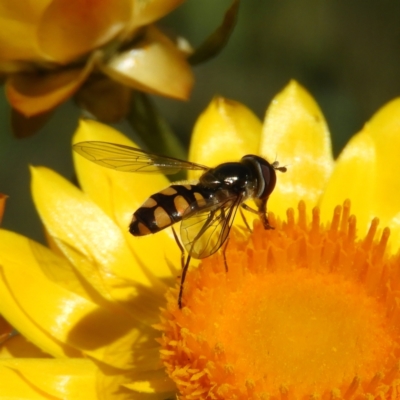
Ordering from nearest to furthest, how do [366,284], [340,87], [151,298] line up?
[366,284] < [151,298] < [340,87]

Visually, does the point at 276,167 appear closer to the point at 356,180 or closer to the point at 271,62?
the point at 356,180

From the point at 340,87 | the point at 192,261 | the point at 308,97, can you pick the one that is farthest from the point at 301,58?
the point at 192,261

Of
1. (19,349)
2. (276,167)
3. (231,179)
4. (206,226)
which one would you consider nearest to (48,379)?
(19,349)

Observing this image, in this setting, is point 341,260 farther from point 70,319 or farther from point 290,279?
point 70,319

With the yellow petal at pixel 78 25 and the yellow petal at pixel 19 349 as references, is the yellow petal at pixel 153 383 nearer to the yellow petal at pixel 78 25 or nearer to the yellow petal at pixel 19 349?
the yellow petal at pixel 19 349

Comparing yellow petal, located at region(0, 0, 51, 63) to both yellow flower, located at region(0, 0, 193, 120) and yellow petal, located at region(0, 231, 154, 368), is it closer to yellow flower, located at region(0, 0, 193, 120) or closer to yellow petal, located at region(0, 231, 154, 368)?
yellow flower, located at region(0, 0, 193, 120)

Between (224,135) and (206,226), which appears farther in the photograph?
(224,135)

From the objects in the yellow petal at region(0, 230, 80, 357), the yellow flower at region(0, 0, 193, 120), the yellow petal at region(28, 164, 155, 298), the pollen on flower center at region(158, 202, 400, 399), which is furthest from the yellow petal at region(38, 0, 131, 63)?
the pollen on flower center at region(158, 202, 400, 399)
